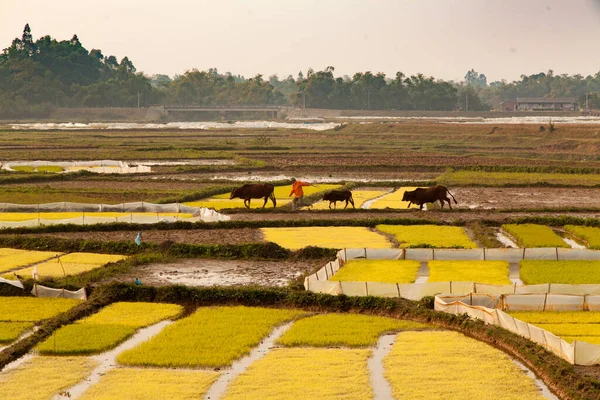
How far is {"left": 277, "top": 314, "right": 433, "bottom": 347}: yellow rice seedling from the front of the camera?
16.5m

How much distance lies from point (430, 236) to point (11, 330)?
13.8 metres

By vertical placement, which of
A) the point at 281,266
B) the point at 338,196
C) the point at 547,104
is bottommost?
the point at 281,266

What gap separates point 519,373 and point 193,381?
483 centimetres

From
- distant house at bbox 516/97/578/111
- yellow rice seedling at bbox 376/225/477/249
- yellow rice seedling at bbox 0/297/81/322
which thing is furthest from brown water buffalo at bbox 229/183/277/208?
distant house at bbox 516/97/578/111

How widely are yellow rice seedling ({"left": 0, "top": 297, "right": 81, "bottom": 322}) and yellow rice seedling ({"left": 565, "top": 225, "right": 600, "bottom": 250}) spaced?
13.8 metres

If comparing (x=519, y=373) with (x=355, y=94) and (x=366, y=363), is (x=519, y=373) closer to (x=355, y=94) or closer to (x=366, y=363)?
(x=366, y=363)

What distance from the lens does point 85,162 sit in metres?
55.7

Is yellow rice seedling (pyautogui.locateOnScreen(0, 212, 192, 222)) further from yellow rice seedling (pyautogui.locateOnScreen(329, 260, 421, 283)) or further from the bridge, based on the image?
the bridge

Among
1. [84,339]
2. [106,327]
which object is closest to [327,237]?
[106,327]

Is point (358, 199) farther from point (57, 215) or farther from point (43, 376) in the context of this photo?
point (43, 376)

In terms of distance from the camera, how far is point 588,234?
2802 centimetres

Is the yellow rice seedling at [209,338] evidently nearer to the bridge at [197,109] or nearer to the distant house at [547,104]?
the bridge at [197,109]

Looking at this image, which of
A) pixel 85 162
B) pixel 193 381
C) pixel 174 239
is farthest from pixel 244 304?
pixel 85 162

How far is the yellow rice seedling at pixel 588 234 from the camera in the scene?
2619cm
